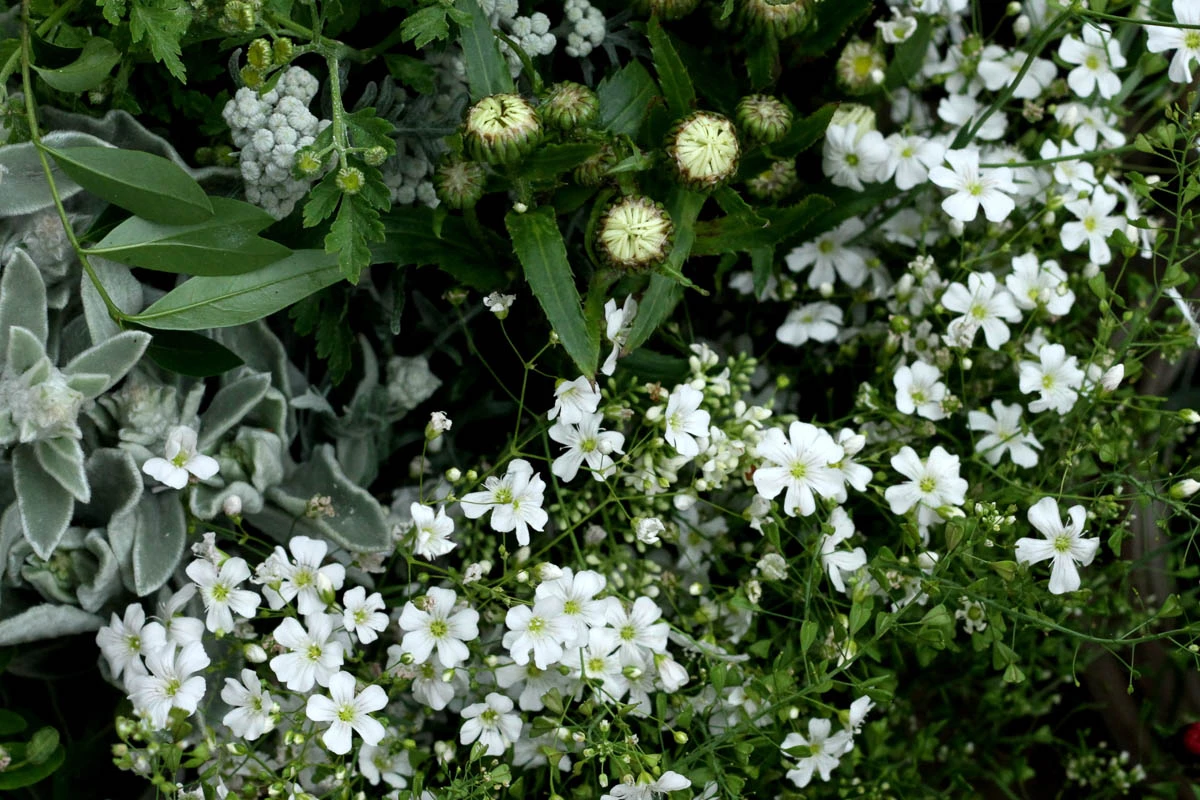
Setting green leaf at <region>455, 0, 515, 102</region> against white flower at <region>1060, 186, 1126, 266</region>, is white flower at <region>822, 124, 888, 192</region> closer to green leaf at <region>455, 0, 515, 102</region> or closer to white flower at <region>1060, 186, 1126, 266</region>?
white flower at <region>1060, 186, 1126, 266</region>

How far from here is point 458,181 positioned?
853 mm

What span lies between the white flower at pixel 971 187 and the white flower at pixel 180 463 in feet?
2.21

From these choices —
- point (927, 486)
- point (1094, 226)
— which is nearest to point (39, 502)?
point (927, 486)

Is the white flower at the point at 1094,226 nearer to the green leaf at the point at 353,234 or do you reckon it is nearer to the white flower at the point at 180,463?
the green leaf at the point at 353,234

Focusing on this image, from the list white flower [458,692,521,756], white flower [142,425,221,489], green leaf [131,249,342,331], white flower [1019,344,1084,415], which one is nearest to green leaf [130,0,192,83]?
green leaf [131,249,342,331]

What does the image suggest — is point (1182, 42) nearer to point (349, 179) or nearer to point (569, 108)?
point (569, 108)

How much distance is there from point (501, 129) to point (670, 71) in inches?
6.6

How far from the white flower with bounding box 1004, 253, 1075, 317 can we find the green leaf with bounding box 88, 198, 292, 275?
0.66 meters

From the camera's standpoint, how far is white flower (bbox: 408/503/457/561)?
0.83m

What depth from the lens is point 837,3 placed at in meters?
1.01

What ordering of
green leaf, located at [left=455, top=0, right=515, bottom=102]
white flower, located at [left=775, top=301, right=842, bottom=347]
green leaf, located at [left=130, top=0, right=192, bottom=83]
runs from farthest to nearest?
white flower, located at [left=775, top=301, right=842, bottom=347] < green leaf, located at [left=455, top=0, right=515, bottom=102] < green leaf, located at [left=130, top=0, right=192, bottom=83]

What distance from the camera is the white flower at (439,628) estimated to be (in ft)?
2.73

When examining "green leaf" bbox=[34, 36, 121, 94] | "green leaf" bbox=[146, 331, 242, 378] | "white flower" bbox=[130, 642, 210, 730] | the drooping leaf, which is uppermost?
"green leaf" bbox=[34, 36, 121, 94]

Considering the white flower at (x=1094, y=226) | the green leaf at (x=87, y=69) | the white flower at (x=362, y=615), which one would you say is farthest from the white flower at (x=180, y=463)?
the white flower at (x=1094, y=226)
